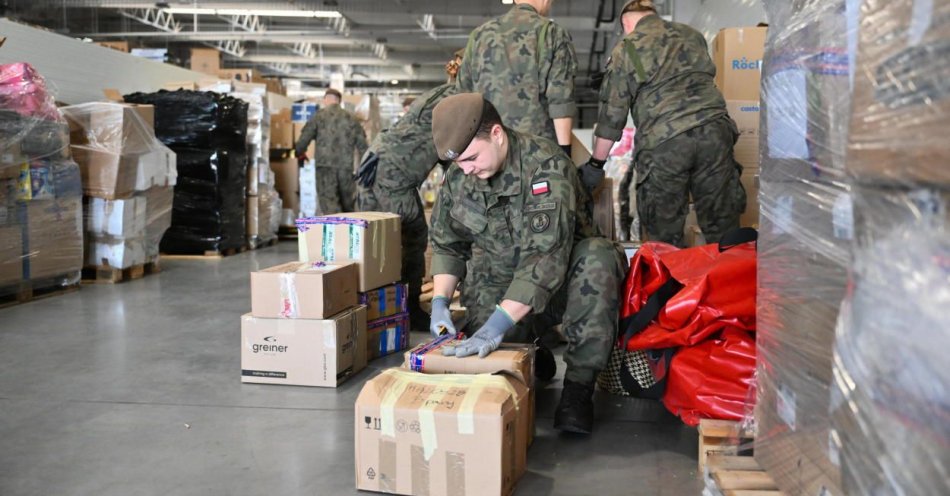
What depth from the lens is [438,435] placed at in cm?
167

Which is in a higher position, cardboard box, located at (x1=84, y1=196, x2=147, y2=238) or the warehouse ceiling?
the warehouse ceiling

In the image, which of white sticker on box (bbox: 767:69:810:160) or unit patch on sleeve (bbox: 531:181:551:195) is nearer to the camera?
white sticker on box (bbox: 767:69:810:160)

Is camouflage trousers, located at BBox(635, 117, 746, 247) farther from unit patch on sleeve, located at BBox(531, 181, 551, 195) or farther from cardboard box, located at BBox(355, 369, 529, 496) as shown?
cardboard box, located at BBox(355, 369, 529, 496)

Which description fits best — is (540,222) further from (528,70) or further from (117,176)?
(117,176)

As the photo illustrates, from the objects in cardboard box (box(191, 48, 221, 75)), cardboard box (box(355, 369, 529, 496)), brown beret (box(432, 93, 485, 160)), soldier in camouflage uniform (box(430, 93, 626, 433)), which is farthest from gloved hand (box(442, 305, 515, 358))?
cardboard box (box(191, 48, 221, 75))

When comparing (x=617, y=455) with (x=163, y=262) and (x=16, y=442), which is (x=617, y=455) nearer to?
(x=16, y=442)

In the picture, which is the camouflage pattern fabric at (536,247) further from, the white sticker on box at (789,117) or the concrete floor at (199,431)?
the white sticker on box at (789,117)

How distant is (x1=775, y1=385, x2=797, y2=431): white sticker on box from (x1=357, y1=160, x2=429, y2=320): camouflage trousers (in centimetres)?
241

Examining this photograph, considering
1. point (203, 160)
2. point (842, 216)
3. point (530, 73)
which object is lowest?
point (842, 216)

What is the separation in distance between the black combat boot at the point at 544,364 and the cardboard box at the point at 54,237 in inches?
129

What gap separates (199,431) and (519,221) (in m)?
1.14

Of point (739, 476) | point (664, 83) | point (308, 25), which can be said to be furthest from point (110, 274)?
point (308, 25)

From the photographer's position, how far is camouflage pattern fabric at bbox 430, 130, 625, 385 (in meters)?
2.10

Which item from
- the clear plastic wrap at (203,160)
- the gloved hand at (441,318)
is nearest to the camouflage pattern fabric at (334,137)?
the clear plastic wrap at (203,160)
